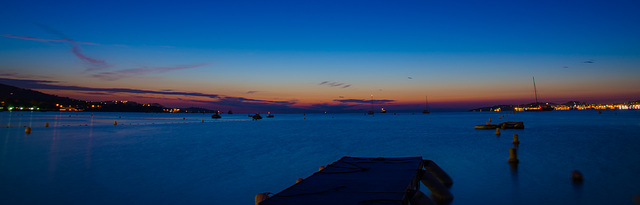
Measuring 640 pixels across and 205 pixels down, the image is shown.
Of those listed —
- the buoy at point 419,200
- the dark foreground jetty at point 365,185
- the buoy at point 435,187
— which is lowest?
the buoy at point 435,187

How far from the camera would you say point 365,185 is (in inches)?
286

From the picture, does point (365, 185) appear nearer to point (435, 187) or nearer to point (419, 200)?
point (419, 200)

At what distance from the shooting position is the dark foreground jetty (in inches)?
240

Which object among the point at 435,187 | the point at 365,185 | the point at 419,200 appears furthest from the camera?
the point at 435,187

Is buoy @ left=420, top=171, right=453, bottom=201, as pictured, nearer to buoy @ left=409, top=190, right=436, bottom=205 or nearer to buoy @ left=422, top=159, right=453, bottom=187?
buoy @ left=422, top=159, right=453, bottom=187

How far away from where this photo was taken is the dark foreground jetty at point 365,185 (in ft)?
20.0

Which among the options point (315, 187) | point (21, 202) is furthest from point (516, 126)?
point (21, 202)

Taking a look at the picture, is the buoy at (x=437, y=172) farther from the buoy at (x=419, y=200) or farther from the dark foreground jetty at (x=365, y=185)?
the buoy at (x=419, y=200)

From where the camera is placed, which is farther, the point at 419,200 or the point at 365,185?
the point at 365,185

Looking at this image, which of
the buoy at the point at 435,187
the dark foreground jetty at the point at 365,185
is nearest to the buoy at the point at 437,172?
the dark foreground jetty at the point at 365,185

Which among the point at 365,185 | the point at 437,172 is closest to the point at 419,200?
the point at 365,185

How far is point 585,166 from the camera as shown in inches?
603

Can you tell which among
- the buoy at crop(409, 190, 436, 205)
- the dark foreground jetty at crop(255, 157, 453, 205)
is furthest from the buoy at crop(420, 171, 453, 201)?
the buoy at crop(409, 190, 436, 205)

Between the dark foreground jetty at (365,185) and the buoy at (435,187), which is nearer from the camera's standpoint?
the dark foreground jetty at (365,185)
